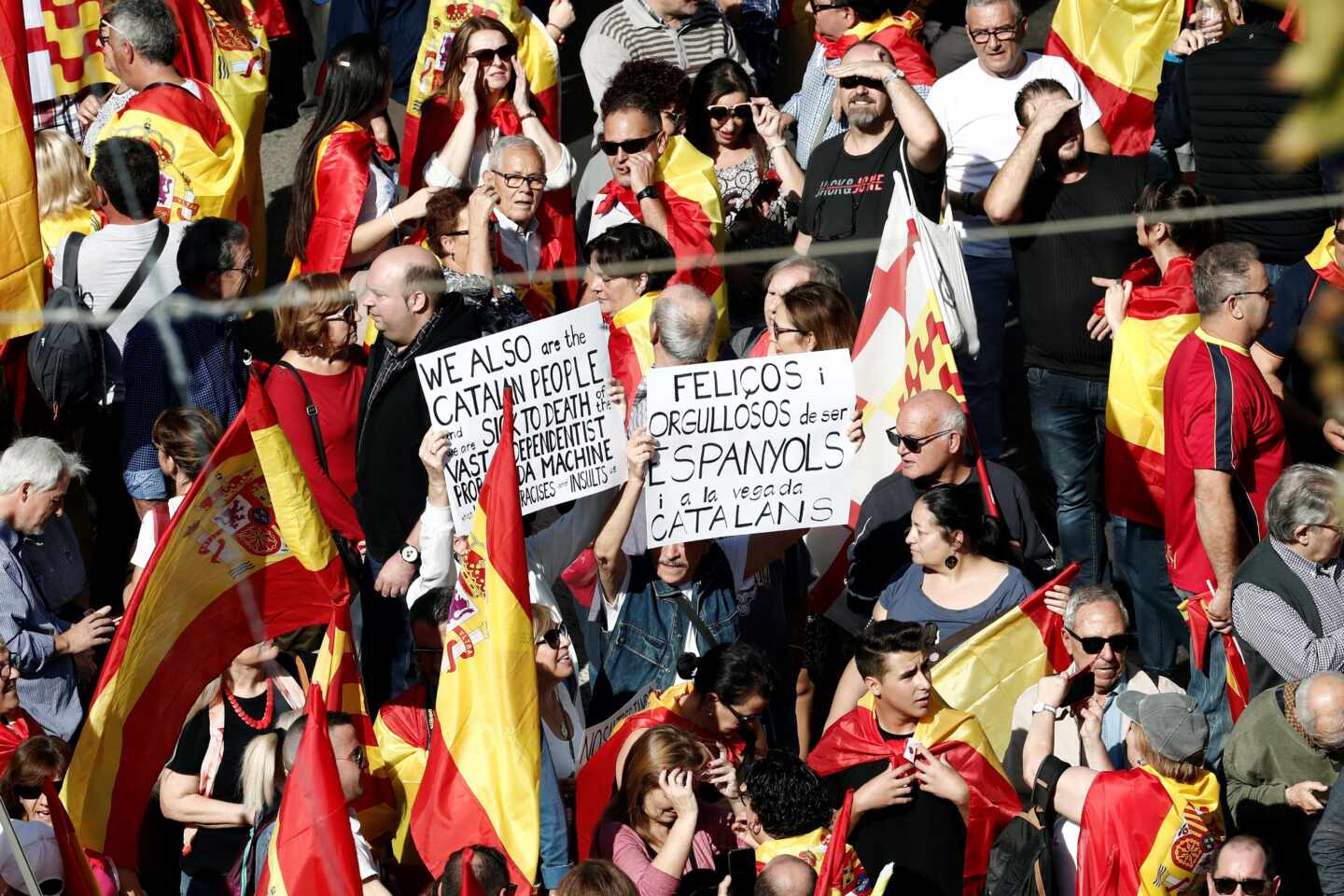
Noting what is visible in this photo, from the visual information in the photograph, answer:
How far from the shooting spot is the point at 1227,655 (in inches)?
233

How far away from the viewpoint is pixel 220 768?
517 cm

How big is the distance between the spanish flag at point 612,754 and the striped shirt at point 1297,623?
5.22ft

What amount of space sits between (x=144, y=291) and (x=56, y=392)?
0.46 m

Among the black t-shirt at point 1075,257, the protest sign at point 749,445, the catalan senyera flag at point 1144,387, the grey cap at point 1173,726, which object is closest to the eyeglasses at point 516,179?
the protest sign at point 749,445

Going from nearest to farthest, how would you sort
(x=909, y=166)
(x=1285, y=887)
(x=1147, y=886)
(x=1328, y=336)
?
(x=1328, y=336)
(x=1147, y=886)
(x=1285, y=887)
(x=909, y=166)

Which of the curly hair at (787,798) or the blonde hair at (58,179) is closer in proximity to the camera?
the curly hair at (787,798)

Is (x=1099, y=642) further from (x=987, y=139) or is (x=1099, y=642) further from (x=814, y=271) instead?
(x=987, y=139)

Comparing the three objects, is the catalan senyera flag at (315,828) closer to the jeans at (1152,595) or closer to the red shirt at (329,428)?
the red shirt at (329,428)

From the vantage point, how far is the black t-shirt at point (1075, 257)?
22.3 ft

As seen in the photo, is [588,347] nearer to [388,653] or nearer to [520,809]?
[388,653]

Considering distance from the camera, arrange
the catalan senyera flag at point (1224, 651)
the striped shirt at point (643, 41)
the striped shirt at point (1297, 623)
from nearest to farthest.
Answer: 1. the striped shirt at point (1297, 623)
2. the catalan senyera flag at point (1224, 651)
3. the striped shirt at point (643, 41)

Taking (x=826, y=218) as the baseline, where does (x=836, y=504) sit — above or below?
below

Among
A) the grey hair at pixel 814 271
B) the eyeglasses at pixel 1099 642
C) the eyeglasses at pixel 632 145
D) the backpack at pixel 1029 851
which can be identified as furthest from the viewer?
the eyeglasses at pixel 632 145

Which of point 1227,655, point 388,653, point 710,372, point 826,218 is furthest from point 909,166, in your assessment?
point 388,653
